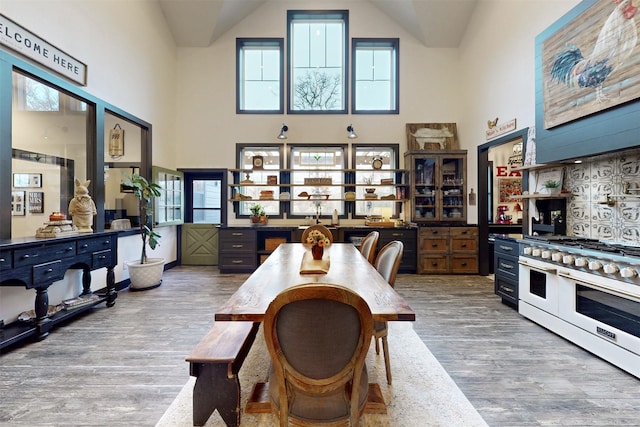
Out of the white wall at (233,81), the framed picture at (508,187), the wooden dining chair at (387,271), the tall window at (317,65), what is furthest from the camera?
the framed picture at (508,187)

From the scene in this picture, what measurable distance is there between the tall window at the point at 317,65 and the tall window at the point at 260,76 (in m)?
0.29

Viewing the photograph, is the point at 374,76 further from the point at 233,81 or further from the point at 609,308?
the point at 609,308

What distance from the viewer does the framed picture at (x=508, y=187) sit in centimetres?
641

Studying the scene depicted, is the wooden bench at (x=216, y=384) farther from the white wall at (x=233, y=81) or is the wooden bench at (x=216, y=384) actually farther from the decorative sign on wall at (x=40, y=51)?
the decorative sign on wall at (x=40, y=51)

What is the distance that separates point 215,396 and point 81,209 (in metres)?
3.04

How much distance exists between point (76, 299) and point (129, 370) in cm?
172

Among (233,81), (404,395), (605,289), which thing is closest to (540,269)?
(605,289)

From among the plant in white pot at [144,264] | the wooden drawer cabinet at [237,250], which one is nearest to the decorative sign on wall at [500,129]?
the wooden drawer cabinet at [237,250]

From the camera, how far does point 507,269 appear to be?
3621mm

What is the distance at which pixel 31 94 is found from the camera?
3.36m

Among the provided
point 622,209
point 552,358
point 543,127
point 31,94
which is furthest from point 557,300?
point 31,94

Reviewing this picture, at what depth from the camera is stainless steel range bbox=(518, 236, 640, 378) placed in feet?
6.92

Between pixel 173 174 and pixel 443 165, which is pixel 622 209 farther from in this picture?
pixel 173 174

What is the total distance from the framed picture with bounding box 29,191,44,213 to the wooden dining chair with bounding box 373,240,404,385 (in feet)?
13.9
